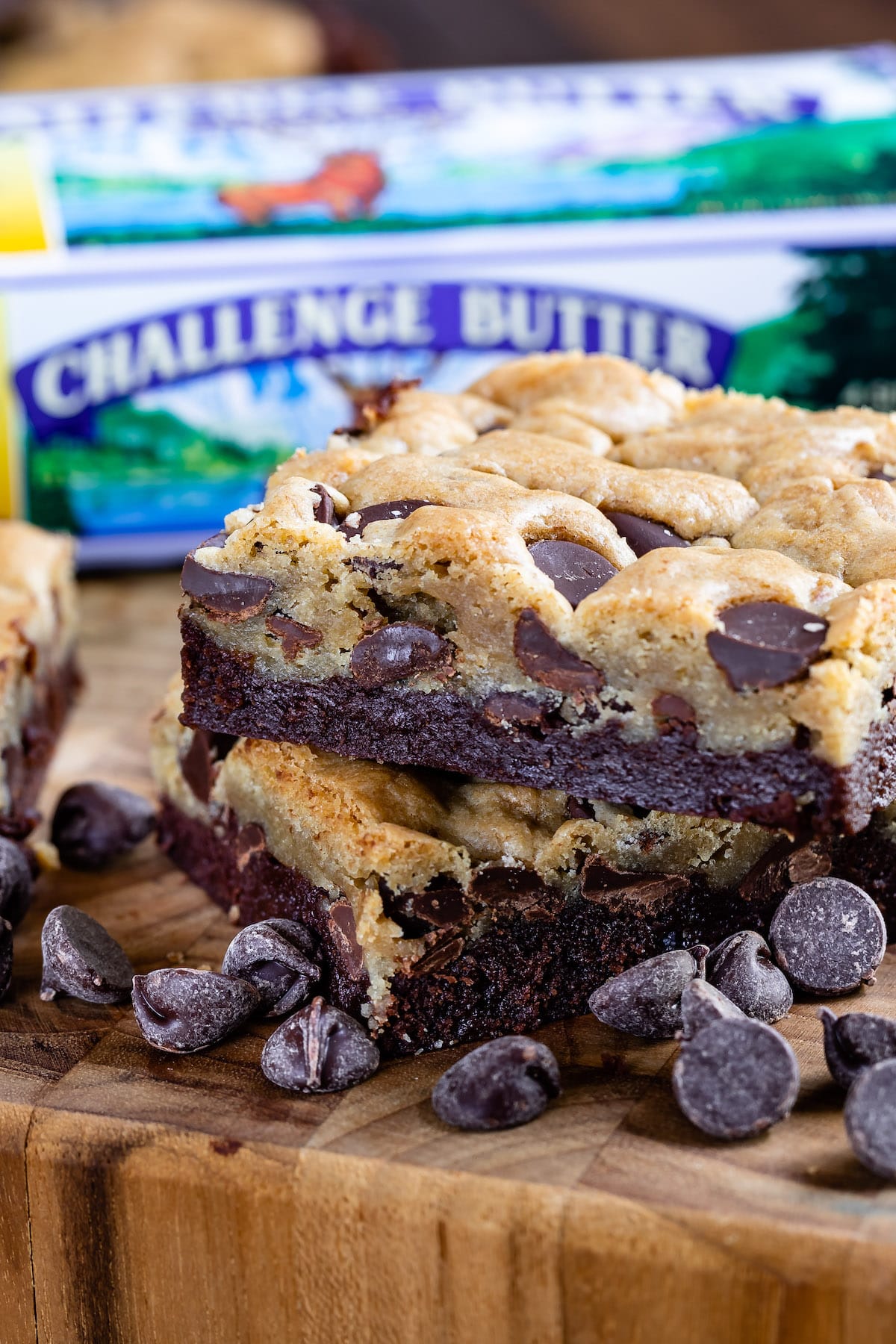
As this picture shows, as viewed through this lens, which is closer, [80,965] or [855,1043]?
[855,1043]

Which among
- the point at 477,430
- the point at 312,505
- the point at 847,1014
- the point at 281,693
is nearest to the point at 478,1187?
the point at 847,1014

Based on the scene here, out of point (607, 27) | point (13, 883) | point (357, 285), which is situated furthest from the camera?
point (607, 27)

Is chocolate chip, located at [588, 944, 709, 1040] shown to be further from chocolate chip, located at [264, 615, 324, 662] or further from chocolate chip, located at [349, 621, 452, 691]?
chocolate chip, located at [264, 615, 324, 662]

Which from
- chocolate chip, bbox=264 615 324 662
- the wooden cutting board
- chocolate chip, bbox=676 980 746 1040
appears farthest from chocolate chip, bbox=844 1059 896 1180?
chocolate chip, bbox=264 615 324 662

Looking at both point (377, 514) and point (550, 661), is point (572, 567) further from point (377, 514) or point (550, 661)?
point (377, 514)

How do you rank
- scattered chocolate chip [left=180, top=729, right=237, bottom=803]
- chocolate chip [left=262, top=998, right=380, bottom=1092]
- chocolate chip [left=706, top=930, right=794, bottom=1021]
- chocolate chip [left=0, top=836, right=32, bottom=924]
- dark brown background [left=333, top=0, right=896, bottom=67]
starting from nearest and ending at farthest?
chocolate chip [left=262, top=998, right=380, bottom=1092], chocolate chip [left=706, top=930, right=794, bottom=1021], chocolate chip [left=0, top=836, right=32, bottom=924], scattered chocolate chip [left=180, top=729, right=237, bottom=803], dark brown background [left=333, top=0, right=896, bottom=67]

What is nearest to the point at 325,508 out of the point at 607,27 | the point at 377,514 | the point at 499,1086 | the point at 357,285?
the point at 377,514
